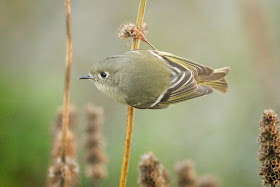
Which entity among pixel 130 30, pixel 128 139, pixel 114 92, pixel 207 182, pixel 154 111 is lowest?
pixel 207 182

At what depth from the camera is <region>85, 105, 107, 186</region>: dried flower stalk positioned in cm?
348

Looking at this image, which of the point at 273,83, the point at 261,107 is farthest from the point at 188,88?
the point at 261,107

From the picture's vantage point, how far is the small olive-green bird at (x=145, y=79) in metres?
3.41

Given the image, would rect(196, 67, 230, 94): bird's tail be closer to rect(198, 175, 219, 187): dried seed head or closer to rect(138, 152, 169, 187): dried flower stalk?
rect(198, 175, 219, 187): dried seed head

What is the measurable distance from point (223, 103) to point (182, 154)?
1032 millimetres

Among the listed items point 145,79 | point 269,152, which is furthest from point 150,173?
point 145,79

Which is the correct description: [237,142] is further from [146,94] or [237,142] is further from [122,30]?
[122,30]

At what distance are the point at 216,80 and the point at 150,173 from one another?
1373 millimetres

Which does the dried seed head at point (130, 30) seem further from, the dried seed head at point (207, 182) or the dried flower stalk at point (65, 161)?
the dried seed head at point (207, 182)

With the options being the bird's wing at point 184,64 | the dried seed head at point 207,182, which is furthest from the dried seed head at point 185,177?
the bird's wing at point 184,64

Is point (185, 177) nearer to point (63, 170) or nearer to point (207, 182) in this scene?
point (207, 182)

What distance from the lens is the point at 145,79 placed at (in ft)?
11.2

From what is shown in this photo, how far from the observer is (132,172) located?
511 cm

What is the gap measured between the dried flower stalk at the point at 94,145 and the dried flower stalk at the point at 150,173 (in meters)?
0.80
